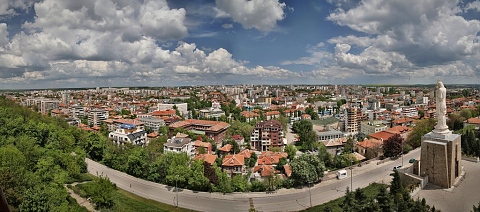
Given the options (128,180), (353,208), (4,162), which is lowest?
(128,180)

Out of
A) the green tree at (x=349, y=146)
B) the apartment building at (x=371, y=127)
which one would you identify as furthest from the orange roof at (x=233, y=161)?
the apartment building at (x=371, y=127)

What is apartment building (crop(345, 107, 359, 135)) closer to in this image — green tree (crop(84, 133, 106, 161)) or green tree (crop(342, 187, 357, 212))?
green tree (crop(342, 187, 357, 212))

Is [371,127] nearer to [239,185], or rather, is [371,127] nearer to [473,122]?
[473,122]

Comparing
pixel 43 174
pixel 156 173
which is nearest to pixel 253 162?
pixel 156 173

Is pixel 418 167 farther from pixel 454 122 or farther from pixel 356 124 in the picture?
pixel 356 124

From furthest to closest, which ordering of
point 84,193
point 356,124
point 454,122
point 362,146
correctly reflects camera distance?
point 356,124 < point 454,122 < point 362,146 < point 84,193

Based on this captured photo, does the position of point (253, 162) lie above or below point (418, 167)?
below

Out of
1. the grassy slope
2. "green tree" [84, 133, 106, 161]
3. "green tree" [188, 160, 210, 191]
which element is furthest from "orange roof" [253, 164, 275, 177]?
"green tree" [84, 133, 106, 161]

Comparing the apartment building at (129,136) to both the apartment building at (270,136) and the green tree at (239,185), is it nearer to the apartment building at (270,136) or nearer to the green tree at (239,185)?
the apartment building at (270,136)
